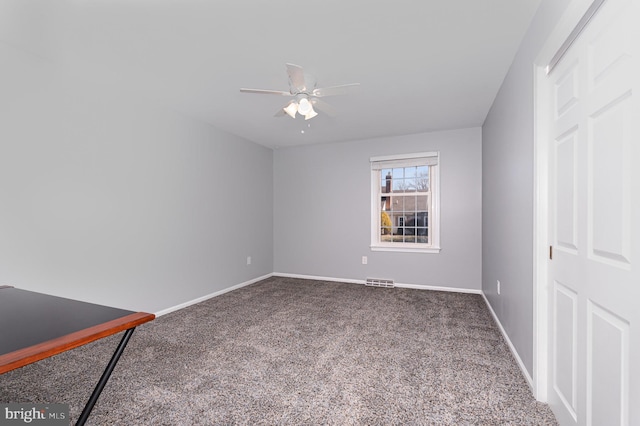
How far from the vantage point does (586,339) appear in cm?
131

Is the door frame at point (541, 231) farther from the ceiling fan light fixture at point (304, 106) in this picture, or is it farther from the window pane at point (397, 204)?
the window pane at point (397, 204)

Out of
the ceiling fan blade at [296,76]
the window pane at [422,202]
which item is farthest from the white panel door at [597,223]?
the window pane at [422,202]

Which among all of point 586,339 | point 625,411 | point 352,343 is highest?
point 586,339

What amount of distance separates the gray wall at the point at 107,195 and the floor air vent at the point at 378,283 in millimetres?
2157

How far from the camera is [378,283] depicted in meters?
4.74

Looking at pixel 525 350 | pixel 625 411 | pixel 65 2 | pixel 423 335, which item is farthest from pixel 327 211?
pixel 625 411

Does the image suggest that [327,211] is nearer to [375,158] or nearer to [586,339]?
[375,158]

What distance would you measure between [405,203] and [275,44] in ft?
11.0

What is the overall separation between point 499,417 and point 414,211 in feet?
11.0

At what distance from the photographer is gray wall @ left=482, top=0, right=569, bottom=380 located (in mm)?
1891

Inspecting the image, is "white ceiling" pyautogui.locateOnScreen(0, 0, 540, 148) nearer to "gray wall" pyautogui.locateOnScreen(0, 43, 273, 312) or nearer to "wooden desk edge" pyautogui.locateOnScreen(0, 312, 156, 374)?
"gray wall" pyautogui.locateOnScreen(0, 43, 273, 312)

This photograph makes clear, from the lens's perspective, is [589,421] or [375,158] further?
[375,158]

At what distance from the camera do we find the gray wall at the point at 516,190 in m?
1.89

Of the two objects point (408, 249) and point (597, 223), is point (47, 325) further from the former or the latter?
point (408, 249)
